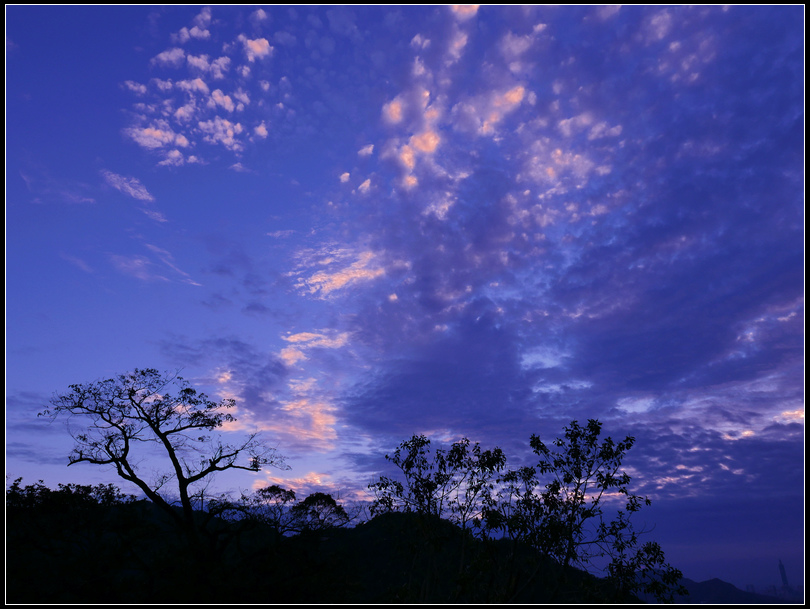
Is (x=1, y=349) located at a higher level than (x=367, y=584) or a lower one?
higher

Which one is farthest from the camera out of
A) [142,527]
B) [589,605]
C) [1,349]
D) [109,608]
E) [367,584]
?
[367,584]

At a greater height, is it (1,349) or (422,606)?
(1,349)

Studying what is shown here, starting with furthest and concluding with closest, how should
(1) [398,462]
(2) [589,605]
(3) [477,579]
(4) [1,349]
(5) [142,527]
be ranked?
1. (5) [142,527]
2. (1) [398,462]
3. (3) [477,579]
4. (4) [1,349]
5. (2) [589,605]

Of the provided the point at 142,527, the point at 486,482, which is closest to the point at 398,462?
the point at 486,482

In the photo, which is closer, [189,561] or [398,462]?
[398,462]

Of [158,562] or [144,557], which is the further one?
[144,557]

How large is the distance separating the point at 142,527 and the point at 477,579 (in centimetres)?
2195

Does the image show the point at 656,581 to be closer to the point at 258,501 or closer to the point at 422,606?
the point at 422,606

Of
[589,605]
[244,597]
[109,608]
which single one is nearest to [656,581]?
[589,605]

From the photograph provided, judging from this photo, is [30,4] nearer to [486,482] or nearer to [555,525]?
[486,482]

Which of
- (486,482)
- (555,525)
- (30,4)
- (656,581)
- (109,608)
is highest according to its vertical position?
(30,4)

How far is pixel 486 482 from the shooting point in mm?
19406

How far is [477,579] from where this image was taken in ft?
62.1

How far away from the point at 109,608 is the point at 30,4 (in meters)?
25.8
